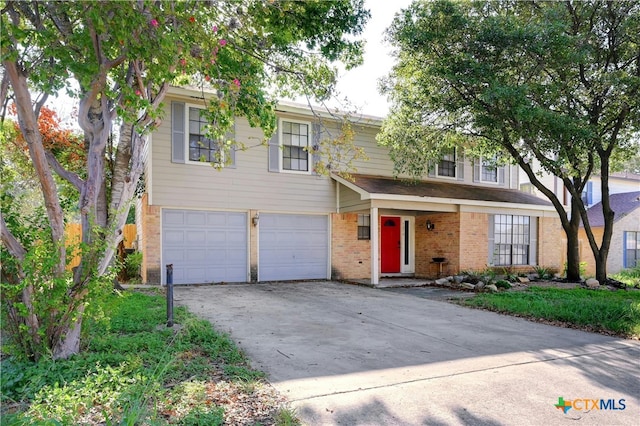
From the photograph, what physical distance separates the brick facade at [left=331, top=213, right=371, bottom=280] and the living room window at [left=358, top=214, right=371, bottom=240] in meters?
0.14

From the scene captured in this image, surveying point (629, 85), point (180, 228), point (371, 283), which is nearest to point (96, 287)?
point (180, 228)

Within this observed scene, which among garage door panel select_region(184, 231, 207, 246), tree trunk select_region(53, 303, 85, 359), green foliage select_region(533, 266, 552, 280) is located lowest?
green foliage select_region(533, 266, 552, 280)

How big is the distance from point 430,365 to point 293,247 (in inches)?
334

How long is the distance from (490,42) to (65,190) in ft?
31.5

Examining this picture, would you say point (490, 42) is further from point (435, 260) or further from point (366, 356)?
point (366, 356)

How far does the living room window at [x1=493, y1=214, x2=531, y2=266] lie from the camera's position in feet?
46.8

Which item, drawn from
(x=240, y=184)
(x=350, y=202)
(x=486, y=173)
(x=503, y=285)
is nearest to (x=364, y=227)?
(x=350, y=202)

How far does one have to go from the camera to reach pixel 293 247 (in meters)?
12.8

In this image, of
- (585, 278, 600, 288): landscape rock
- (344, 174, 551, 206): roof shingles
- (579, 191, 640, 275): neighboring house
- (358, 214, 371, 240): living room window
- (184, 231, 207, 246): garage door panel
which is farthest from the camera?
(579, 191, 640, 275): neighboring house

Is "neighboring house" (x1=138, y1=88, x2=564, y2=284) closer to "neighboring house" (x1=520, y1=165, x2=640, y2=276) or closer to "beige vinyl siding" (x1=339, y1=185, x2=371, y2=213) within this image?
"beige vinyl siding" (x1=339, y1=185, x2=371, y2=213)

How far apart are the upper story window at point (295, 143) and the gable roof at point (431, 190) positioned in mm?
1179

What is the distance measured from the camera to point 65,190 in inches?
303

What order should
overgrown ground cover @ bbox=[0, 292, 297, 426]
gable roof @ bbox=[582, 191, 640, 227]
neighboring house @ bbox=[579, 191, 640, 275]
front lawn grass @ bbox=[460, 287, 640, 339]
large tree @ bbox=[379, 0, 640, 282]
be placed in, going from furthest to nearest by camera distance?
gable roof @ bbox=[582, 191, 640, 227] → neighboring house @ bbox=[579, 191, 640, 275] → large tree @ bbox=[379, 0, 640, 282] → front lawn grass @ bbox=[460, 287, 640, 339] → overgrown ground cover @ bbox=[0, 292, 297, 426]

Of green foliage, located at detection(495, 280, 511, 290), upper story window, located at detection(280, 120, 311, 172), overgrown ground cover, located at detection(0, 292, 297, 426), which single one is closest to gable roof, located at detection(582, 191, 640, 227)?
green foliage, located at detection(495, 280, 511, 290)
